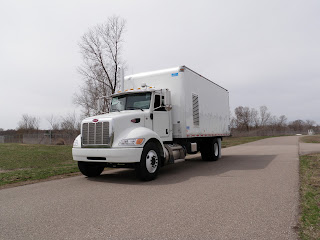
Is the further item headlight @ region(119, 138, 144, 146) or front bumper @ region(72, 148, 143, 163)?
headlight @ region(119, 138, 144, 146)

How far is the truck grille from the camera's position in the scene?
283 inches

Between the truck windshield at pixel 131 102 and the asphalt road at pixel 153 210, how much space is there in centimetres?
266

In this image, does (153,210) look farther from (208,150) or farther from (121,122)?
(208,150)

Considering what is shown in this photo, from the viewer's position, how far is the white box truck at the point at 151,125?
23.4 ft

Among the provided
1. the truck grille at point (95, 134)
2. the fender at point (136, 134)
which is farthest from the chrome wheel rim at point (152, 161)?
the truck grille at point (95, 134)

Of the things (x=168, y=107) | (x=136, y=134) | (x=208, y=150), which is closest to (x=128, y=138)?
(x=136, y=134)

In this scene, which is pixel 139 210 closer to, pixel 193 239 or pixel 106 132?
pixel 193 239

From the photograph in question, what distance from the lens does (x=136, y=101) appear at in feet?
28.4

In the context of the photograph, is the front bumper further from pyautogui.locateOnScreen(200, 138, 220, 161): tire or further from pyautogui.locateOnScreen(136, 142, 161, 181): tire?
pyautogui.locateOnScreen(200, 138, 220, 161): tire

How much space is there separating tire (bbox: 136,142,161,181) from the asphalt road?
341 millimetres

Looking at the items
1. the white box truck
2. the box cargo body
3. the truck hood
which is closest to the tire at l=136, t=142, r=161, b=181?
the white box truck

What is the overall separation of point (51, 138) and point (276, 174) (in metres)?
31.4

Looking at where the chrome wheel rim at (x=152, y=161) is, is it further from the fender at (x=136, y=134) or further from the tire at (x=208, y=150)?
the tire at (x=208, y=150)

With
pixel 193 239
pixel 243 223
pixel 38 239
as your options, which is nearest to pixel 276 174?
pixel 243 223
